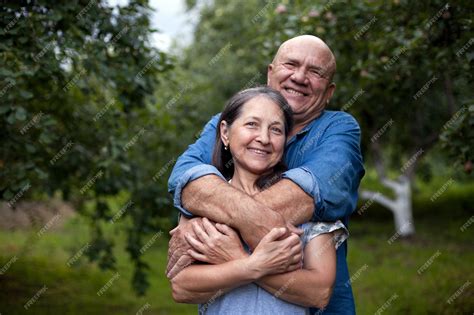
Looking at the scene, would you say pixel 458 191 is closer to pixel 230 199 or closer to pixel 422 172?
pixel 422 172

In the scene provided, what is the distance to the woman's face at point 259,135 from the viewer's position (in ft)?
8.57

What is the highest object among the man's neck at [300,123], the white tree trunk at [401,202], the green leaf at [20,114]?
the white tree trunk at [401,202]

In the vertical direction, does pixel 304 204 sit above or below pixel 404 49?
below

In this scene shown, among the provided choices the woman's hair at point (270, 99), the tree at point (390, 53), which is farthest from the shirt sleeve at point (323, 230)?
the tree at point (390, 53)

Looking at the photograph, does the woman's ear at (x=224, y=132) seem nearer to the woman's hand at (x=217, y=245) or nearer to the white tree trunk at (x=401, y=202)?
the woman's hand at (x=217, y=245)

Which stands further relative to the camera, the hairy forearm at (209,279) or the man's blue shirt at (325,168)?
the man's blue shirt at (325,168)

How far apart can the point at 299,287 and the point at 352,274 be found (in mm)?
8981

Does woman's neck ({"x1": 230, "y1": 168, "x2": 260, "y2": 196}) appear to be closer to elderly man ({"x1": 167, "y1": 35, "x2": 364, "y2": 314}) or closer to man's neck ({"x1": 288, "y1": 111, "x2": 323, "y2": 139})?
elderly man ({"x1": 167, "y1": 35, "x2": 364, "y2": 314})

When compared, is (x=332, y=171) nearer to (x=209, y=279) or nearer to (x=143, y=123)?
(x=209, y=279)

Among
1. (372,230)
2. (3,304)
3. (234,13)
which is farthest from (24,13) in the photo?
(372,230)

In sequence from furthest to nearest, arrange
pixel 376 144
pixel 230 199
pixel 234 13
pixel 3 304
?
pixel 234 13
pixel 376 144
pixel 3 304
pixel 230 199

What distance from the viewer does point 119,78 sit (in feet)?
18.5

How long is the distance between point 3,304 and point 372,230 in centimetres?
1012

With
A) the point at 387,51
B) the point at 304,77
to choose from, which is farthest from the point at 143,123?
the point at 304,77
